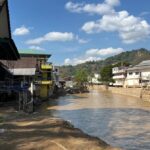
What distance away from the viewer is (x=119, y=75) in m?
126

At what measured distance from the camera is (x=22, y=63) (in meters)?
56.6

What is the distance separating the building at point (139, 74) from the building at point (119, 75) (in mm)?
5775

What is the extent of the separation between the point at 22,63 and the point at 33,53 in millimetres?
38496

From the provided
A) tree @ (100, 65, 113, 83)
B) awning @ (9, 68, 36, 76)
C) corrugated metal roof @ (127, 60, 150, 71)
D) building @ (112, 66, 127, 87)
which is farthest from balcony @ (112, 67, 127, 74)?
awning @ (9, 68, 36, 76)

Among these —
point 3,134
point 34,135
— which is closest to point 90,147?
point 34,135

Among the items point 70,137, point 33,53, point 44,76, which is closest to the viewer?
point 70,137

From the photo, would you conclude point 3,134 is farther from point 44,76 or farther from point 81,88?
point 81,88

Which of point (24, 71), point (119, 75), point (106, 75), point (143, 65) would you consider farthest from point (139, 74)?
point (24, 71)

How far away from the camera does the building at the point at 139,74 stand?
101 m

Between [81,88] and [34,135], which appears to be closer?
[34,135]

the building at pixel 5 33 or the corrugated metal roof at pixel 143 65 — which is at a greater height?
the corrugated metal roof at pixel 143 65

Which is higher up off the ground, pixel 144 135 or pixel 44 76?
pixel 44 76

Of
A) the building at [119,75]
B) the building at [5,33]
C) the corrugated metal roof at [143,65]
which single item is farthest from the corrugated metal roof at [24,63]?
→ the building at [119,75]

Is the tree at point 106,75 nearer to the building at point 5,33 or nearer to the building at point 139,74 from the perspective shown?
the building at point 139,74
